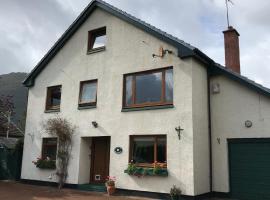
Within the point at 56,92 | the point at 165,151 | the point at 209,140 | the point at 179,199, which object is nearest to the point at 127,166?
the point at 165,151

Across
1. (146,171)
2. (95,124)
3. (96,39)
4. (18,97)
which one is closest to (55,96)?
(96,39)

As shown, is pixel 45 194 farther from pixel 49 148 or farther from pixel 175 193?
pixel 175 193

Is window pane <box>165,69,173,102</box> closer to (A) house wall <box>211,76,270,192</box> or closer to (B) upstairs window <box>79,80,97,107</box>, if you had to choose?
(A) house wall <box>211,76,270,192</box>

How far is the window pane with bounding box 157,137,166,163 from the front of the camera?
12180 millimetres

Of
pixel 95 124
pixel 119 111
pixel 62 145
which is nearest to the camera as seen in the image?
pixel 119 111

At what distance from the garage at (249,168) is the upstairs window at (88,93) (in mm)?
6504

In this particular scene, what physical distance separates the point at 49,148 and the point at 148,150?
20.4 feet

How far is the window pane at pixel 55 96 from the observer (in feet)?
55.5

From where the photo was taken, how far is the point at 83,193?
13312 millimetres

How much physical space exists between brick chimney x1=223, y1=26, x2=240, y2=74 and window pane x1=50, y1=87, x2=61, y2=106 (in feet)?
29.0

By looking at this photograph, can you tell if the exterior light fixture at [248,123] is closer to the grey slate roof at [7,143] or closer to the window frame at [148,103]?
the window frame at [148,103]

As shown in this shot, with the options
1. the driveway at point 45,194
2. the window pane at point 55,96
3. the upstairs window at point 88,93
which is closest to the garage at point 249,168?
the driveway at point 45,194

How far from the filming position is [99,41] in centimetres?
1587

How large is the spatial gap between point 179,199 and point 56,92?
30.2ft
